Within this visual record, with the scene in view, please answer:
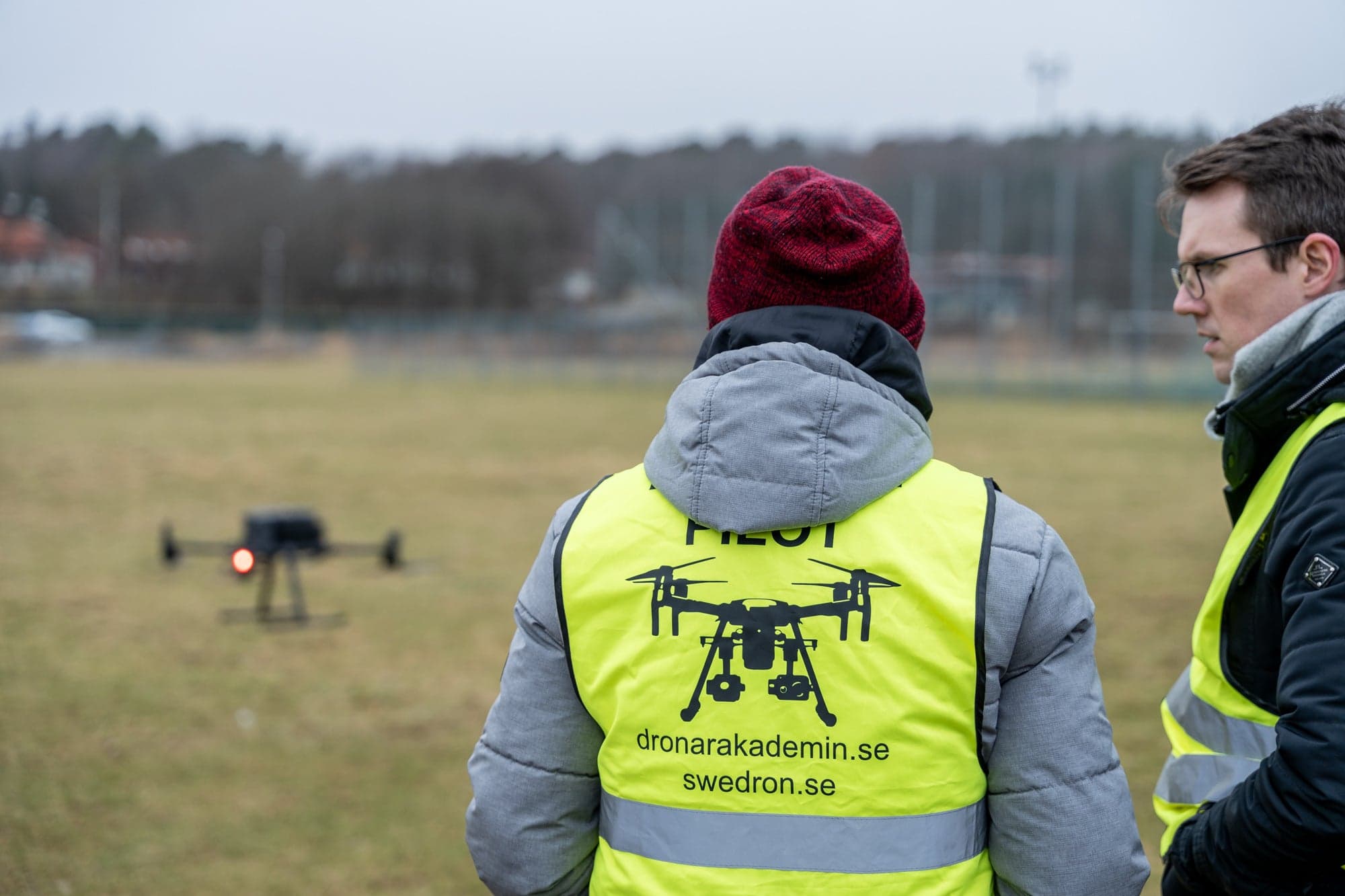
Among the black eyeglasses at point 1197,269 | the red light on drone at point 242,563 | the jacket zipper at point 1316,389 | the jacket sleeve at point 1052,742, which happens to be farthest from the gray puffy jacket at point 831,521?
the red light on drone at point 242,563

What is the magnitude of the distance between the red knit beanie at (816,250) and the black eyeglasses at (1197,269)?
60 cm

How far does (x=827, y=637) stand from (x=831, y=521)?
5.2 inches

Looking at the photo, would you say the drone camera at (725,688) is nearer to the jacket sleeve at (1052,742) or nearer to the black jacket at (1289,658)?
the jacket sleeve at (1052,742)

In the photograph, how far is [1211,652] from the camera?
5.70ft

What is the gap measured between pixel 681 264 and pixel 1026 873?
112ft

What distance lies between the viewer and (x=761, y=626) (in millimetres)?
1327

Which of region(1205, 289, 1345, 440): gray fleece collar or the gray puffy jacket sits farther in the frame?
region(1205, 289, 1345, 440): gray fleece collar

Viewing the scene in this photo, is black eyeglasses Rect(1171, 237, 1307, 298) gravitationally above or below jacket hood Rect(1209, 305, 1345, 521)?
above

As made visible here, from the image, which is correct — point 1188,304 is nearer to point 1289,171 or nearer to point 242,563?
point 1289,171

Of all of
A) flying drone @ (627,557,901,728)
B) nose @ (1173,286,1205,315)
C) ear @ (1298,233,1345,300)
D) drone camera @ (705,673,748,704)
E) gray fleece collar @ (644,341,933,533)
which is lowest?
drone camera @ (705,673,748,704)

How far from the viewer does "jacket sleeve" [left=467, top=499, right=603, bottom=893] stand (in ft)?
4.66

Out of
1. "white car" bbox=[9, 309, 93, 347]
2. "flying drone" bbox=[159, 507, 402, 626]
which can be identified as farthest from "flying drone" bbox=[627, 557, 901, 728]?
"white car" bbox=[9, 309, 93, 347]

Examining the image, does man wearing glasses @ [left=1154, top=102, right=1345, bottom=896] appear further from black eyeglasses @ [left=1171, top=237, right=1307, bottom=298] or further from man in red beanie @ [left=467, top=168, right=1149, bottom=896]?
man in red beanie @ [left=467, top=168, right=1149, bottom=896]

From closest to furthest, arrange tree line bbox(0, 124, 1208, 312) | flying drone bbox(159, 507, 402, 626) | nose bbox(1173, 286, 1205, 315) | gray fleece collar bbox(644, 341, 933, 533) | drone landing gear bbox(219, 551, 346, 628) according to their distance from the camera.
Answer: gray fleece collar bbox(644, 341, 933, 533)
nose bbox(1173, 286, 1205, 315)
flying drone bbox(159, 507, 402, 626)
drone landing gear bbox(219, 551, 346, 628)
tree line bbox(0, 124, 1208, 312)
